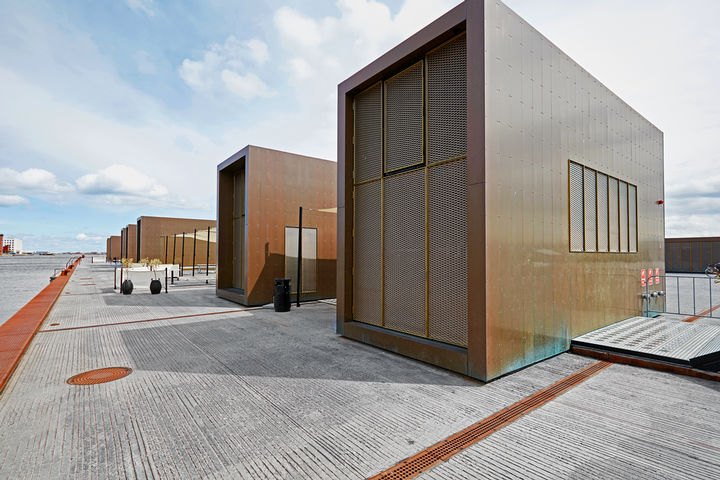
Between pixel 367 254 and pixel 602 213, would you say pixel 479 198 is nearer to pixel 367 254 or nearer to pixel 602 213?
pixel 367 254

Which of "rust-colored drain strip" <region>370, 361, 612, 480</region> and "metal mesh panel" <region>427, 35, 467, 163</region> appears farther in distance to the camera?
"metal mesh panel" <region>427, 35, 467, 163</region>

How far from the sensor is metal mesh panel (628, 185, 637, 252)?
943 cm

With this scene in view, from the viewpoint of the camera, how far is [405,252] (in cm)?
698

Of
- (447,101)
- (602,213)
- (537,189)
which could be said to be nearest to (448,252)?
(537,189)

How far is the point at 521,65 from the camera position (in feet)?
19.6

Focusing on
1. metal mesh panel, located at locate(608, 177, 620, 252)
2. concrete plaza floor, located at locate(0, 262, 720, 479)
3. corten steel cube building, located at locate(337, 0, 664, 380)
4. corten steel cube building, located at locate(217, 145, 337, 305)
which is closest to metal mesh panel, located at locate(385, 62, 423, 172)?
corten steel cube building, located at locate(337, 0, 664, 380)

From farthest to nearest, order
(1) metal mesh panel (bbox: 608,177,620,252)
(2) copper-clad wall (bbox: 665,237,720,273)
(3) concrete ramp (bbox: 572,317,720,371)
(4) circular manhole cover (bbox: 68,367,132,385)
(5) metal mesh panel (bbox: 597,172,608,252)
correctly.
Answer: (2) copper-clad wall (bbox: 665,237,720,273)
(1) metal mesh panel (bbox: 608,177,620,252)
(5) metal mesh panel (bbox: 597,172,608,252)
(3) concrete ramp (bbox: 572,317,720,371)
(4) circular manhole cover (bbox: 68,367,132,385)

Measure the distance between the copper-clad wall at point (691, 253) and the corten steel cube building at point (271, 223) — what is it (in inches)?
1195

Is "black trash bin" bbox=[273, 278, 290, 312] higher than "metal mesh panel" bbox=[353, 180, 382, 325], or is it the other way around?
"metal mesh panel" bbox=[353, 180, 382, 325]

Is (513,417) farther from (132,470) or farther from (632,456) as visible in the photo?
(132,470)

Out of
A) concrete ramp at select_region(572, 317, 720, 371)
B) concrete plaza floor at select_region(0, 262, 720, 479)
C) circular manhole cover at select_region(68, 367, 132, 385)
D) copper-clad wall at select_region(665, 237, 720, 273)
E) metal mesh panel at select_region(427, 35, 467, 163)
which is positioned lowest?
circular manhole cover at select_region(68, 367, 132, 385)

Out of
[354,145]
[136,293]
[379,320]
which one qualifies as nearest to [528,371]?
[379,320]

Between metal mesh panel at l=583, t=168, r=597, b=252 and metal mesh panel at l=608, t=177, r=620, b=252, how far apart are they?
907 mm

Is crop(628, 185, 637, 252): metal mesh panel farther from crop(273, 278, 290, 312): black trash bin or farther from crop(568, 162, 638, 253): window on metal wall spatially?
crop(273, 278, 290, 312): black trash bin
